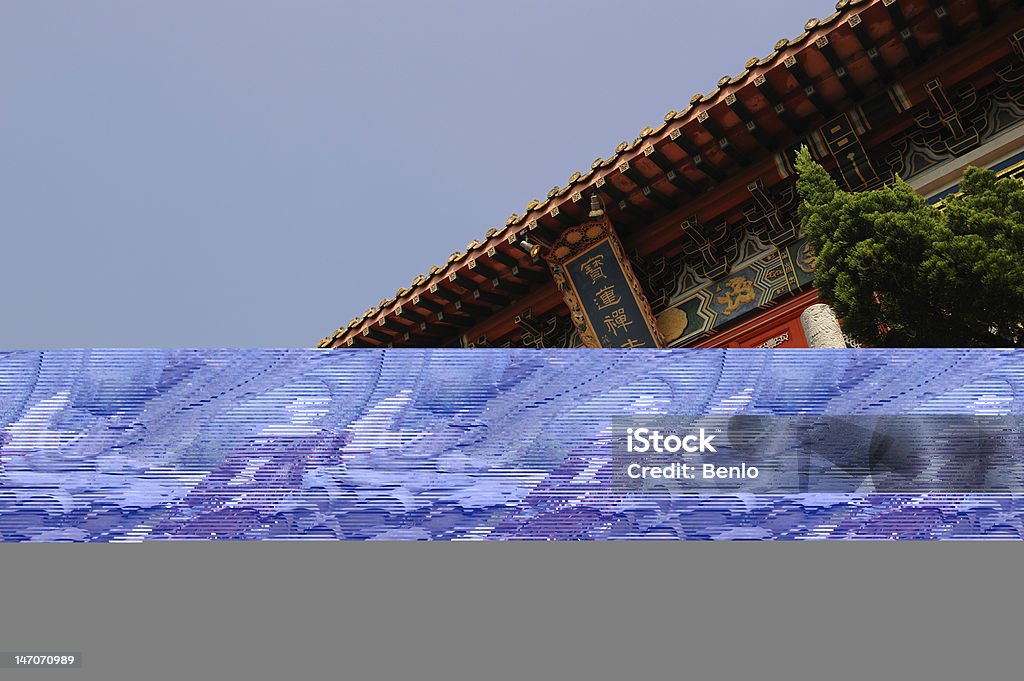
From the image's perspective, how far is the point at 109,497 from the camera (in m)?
3.66

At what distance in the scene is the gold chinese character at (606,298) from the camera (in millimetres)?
7672

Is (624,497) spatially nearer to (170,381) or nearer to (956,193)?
(170,381)

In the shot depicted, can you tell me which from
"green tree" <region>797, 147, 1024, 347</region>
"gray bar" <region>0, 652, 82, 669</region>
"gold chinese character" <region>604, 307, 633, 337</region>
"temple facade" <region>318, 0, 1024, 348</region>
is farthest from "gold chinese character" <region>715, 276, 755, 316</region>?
"gray bar" <region>0, 652, 82, 669</region>

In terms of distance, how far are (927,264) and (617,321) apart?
137 inches

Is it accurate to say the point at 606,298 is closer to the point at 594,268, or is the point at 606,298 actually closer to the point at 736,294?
the point at 594,268

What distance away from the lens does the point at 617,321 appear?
7.66 meters

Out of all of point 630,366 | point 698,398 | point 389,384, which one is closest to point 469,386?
point 389,384

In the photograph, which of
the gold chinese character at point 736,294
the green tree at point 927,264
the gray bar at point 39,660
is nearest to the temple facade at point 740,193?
the gold chinese character at point 736,294

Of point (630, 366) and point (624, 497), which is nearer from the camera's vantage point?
point (624, 497)

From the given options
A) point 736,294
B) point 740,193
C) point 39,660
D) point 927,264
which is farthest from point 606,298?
point 39,660

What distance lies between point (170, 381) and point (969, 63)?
524 cm

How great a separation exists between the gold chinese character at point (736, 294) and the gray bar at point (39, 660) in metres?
5.27

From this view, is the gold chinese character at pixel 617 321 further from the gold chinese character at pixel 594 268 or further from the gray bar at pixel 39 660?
the gray bar at pixel 39 660

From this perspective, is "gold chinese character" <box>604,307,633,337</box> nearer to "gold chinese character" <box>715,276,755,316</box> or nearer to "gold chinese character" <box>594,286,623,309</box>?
"gold chinese character" <box>594,286,623,309</box>
